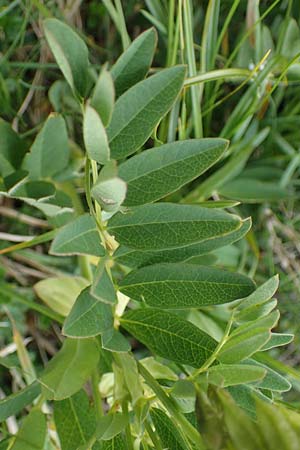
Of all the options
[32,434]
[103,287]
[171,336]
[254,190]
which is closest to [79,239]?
[103,287]

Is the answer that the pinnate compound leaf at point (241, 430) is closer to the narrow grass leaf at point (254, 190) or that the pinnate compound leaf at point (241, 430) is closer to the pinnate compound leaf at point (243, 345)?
the pinnate compound leaf at point (243, 345)

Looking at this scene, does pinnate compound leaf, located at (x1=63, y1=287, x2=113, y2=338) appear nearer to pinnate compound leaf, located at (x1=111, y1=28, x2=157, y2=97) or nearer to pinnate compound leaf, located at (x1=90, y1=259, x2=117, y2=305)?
pinnate compound leaf, located at (x1=90, y1=259, x2=117, y2=305)

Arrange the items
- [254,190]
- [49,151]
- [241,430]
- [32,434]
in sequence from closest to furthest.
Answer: [241,430]
[32,434]
[49,151]
[254,190]

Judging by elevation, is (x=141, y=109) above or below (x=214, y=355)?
above

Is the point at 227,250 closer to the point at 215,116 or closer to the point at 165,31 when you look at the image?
the point at 215,116

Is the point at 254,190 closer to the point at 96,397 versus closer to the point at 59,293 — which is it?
the point at 59,293

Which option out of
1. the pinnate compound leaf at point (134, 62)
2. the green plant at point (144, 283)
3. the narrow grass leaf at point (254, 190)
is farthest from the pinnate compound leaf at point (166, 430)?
the narrow grass leaf at point (254, 190)

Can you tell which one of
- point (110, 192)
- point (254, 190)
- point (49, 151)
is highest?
point (110, 192)
